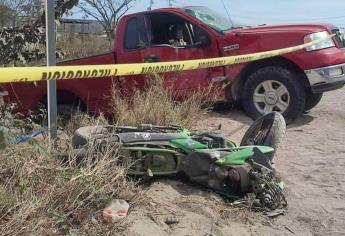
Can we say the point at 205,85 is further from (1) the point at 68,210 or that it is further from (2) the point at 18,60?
(1) the point at 68,210

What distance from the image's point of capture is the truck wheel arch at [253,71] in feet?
25.8

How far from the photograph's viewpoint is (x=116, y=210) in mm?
3842

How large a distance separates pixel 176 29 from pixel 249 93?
147 cm

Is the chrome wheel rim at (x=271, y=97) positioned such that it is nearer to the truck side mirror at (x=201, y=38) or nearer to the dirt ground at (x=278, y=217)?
the truck side mirror at (x=201, y=38)

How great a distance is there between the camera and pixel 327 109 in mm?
9492

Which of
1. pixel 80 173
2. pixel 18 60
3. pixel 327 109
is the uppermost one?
pixel 18 60

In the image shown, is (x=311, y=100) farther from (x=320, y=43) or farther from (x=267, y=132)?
(x=267, y=132)

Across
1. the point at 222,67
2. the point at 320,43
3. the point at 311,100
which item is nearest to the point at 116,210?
the point at 222,67

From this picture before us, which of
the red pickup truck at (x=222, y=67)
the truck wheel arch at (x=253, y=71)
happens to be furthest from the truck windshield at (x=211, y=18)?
the truck wheel arch at (x=253, y=71)

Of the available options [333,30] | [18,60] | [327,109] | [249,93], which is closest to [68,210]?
[18,60]

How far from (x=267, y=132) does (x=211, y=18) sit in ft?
11.9

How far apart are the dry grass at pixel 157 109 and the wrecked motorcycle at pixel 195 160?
1.13 m

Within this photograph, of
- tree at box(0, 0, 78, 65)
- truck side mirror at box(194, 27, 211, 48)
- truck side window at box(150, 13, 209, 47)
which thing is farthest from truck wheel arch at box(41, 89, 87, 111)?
tree at box(0, 0, 78, 65)

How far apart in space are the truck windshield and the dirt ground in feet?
8.38
